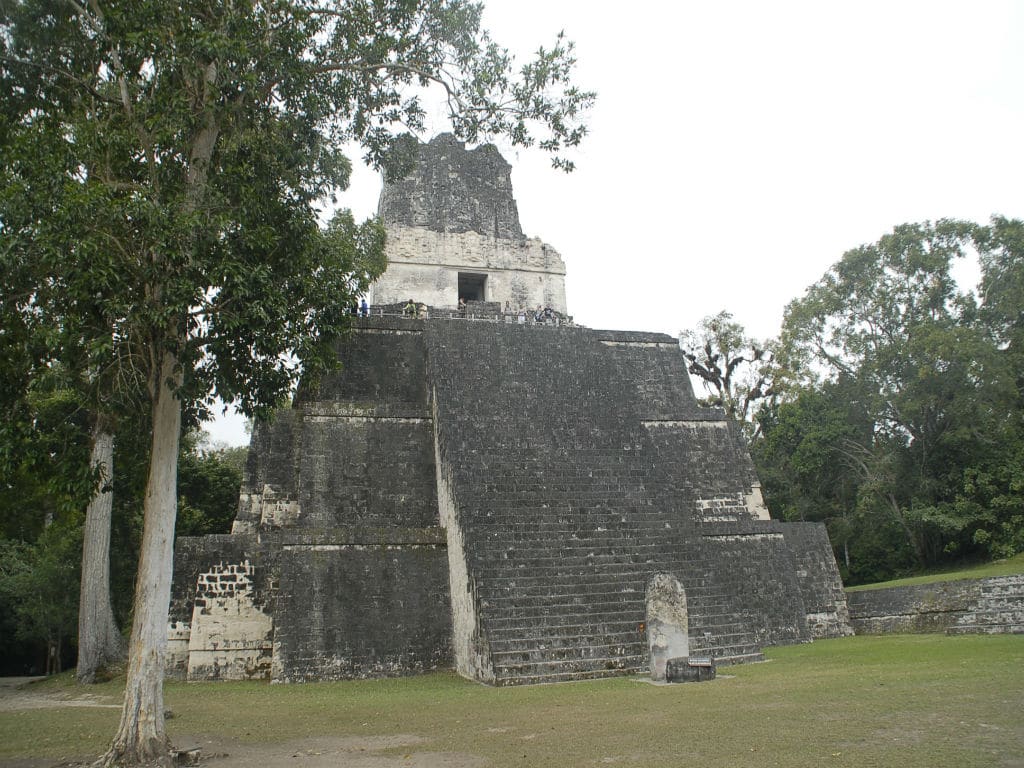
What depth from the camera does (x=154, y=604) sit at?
553 centimetres

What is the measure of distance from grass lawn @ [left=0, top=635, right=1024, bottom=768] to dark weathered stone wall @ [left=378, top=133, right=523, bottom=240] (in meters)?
11.3

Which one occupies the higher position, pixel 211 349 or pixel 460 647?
pixel 211 349

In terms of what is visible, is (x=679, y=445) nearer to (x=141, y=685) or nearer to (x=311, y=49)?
(x=311, y=49)

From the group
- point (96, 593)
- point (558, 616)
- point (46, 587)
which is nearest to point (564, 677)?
point (558, 616)

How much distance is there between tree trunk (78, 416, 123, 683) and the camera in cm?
1148

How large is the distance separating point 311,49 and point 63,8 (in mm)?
2248

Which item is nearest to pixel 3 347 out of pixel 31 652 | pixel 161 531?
pixel 161 531

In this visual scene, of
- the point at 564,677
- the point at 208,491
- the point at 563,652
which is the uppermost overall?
the point at 208,491

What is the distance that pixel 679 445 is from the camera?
13.0 meters

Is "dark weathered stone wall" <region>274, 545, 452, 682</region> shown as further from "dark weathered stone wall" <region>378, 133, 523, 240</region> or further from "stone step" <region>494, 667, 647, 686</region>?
"dark weathered stone wall" <region>378, 133, 523, 240</region>

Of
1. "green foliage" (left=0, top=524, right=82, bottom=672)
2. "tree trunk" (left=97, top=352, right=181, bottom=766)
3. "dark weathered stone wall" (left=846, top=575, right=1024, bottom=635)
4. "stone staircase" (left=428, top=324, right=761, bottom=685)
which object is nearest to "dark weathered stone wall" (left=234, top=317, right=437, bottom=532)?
"stone staircase" (left=428, top=324, right=761, bottom=685)

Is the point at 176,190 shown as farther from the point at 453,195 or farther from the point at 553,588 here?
the point at 453,195

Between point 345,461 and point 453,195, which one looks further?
point 453,195

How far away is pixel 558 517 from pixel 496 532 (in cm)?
89
